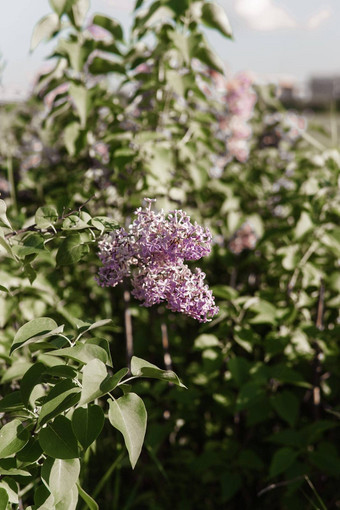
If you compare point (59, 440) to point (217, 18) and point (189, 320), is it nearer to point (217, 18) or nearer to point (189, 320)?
point (217, 18)

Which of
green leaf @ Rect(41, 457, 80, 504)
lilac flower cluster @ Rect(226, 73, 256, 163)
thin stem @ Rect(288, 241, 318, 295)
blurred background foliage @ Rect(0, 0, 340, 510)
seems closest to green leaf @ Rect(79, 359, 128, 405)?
green leaf @ Rect(41, 457, 80, 504)

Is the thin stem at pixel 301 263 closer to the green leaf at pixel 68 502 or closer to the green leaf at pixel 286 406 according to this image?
the green leaf at pixel 286 406

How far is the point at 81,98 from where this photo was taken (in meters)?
1.96

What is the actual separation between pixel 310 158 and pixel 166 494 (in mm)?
1565

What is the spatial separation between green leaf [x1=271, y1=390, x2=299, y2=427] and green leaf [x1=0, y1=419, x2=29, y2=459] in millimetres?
967

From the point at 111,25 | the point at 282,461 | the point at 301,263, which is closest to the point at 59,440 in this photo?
the point at 282,461

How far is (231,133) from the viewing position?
330cm

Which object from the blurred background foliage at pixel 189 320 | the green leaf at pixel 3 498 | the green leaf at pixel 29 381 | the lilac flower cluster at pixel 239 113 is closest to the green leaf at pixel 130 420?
the green leaf at pixel 29 381

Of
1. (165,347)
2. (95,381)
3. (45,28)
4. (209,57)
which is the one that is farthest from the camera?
(165,347)

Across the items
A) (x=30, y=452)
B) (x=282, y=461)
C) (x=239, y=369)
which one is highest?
(x=30, y=452)

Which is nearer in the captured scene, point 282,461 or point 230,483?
point 282,461

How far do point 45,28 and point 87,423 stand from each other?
1418 mm

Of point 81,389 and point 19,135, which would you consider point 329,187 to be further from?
point 19,135

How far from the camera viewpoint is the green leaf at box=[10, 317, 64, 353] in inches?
39.4
